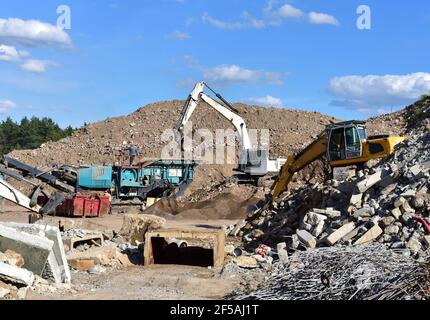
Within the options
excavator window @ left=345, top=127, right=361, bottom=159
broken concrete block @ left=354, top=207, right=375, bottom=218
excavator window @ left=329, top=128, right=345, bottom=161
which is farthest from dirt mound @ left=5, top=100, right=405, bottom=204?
broken concrete block @ left=354, top=207, right=375, bottom=218

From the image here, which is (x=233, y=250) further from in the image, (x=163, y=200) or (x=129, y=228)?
(x=163, y=200)

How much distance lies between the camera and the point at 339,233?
1056 cm

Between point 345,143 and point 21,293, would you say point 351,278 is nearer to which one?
point 21,293

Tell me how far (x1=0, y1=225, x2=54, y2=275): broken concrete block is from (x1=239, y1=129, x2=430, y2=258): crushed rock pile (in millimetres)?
4442

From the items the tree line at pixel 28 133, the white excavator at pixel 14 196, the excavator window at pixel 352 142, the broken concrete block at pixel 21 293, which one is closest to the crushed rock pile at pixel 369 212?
the excavator window at pixel 352 142

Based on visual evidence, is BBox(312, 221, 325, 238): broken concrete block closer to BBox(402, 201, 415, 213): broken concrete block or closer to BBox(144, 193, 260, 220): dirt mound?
BBox(402, 201, 415, 213): broken concrete block

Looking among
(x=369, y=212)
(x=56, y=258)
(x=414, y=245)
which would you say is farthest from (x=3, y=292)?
(x=369, y=212)

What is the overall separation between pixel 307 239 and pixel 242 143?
16325 millimetres

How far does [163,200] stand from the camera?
25.4 m

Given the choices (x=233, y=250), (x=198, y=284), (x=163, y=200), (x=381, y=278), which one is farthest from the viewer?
(x=163, y=200)

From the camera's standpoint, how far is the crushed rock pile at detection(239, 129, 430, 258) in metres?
10.0

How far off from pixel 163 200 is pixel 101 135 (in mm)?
21883

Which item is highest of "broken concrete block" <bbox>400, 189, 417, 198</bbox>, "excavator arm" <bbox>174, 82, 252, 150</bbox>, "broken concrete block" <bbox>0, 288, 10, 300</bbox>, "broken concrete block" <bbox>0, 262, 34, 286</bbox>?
"excavator arm" <bbox>174, 82, 252, 150</bbox>
